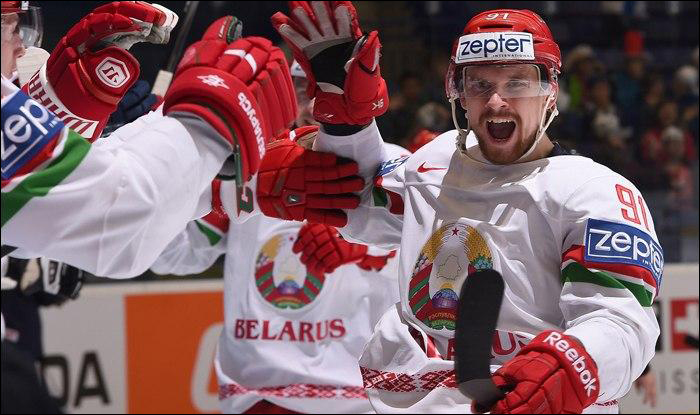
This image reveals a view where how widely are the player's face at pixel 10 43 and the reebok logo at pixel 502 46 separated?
2.73 feet

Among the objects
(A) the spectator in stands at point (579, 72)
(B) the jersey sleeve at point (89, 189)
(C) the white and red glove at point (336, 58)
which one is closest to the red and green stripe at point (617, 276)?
(C) the white and red glove at point (336, 58)

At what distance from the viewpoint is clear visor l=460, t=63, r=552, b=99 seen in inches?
89.3

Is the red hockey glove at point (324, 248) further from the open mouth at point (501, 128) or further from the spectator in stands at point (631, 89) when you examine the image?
the spectator in stands at point (631, 89)

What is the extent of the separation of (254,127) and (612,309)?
697 mm

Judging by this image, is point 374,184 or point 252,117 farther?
point 374,184

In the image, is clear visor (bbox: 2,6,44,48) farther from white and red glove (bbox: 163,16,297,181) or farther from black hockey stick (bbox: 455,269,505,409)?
black hockey stick (bbox: 455,269,505,409)

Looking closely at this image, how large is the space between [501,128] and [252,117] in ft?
2.21

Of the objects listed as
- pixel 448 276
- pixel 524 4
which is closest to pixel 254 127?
pixel 448 276

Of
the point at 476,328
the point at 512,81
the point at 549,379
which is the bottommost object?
the point at 549,379

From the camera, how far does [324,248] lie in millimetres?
3400

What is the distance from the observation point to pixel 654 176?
4.93m

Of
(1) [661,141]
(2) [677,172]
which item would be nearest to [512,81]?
(2) [677,172]

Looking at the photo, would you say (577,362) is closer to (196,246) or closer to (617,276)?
(617,276)

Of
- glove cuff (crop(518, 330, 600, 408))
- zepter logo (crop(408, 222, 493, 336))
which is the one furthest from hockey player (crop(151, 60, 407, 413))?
glove cuff (crop(518, 330, 600, 408))
